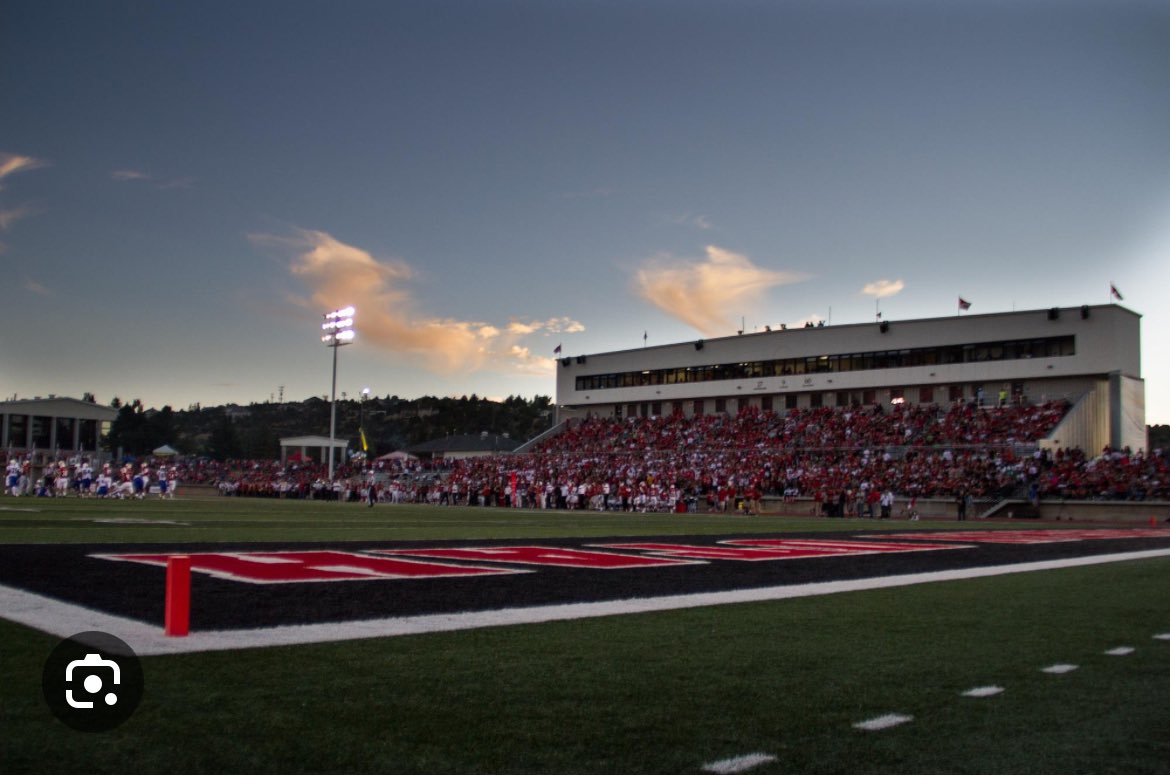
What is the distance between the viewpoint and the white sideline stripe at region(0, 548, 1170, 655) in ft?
18.7

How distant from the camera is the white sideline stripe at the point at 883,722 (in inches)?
164

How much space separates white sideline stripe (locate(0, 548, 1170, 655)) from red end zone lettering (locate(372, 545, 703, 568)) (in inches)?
117

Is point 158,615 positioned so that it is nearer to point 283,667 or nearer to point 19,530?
point 283,667

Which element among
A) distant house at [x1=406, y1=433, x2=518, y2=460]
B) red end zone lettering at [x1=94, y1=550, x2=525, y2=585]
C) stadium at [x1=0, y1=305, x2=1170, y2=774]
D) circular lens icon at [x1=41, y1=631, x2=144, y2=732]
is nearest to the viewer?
stadium at [x1=0, y1=305, x2=1170, y2=774]

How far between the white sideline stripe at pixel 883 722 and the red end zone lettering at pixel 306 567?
6147mm

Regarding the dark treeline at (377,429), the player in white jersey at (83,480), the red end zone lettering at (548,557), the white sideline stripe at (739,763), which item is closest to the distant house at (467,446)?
the dark treeline at (377,429)

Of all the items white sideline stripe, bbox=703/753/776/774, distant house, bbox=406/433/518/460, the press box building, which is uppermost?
the press box building

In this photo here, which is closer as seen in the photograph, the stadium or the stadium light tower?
the stadium

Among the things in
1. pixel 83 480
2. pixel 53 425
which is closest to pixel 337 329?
pixel 83 480

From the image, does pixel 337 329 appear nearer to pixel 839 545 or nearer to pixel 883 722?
pixel 839 545

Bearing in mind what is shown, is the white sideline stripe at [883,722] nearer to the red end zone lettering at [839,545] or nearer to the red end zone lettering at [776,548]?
the red end zone lettering at [776,548]

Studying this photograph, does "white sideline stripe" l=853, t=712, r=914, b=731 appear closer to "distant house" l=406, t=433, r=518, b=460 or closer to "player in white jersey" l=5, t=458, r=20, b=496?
"player in white jersey" l=5, t=458, r=20, b=496

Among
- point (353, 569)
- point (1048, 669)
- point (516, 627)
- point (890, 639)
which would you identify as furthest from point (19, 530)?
point (1048, 669)

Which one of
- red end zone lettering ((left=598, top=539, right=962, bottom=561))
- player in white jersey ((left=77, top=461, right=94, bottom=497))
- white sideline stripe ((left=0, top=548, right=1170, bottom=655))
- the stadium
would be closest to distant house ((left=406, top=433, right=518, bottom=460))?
player in white jersey ((left=77, top=461, right=94, bottom=497))
